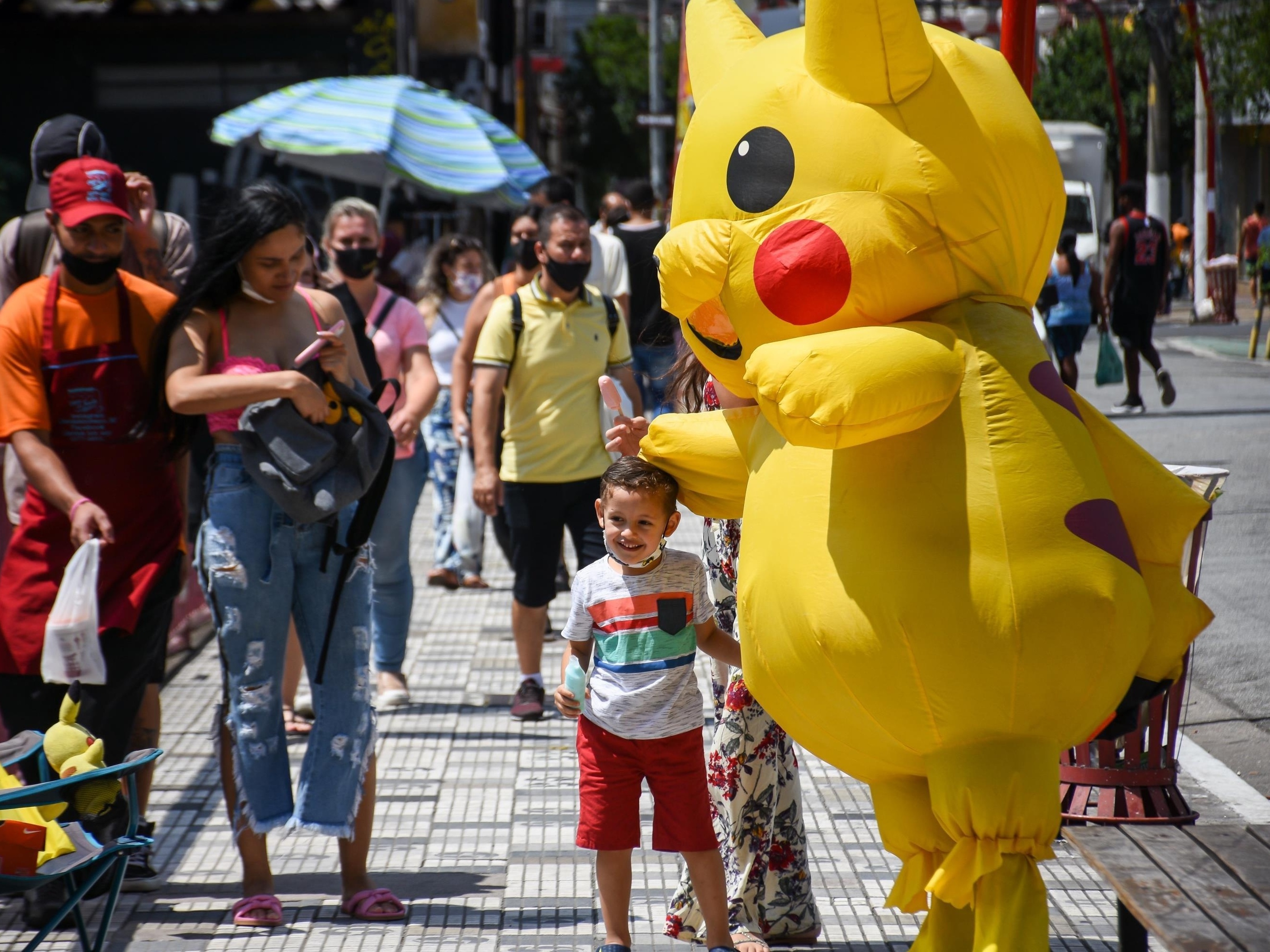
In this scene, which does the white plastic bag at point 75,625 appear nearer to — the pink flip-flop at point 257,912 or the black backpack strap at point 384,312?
the pink flip-flop at point 257,912

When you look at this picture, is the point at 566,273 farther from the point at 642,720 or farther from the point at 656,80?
the point at 656,80

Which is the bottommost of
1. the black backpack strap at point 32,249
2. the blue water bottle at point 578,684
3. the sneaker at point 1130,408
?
the sneaker at point 1130,408

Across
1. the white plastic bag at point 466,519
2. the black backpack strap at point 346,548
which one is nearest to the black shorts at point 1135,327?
the white plastic bag at point 466,519

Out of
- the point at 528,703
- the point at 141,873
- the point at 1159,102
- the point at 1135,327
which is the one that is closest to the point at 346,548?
the point at 141,873

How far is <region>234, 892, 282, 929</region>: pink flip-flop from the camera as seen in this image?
12.9ft

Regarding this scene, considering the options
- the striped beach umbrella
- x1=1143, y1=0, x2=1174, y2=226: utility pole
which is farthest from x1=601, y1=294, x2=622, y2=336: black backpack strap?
x1=1143, y1=0, x2=1174, y2=226: utility pole

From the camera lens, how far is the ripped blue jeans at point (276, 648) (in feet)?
12.7

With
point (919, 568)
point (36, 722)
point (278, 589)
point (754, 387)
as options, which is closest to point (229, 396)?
point (278, 589)

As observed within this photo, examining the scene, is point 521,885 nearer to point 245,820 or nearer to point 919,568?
point 245,820

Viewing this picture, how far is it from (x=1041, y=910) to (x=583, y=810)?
123cm

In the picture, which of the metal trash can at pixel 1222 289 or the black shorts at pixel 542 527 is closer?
the black shorts at pixel 542 527

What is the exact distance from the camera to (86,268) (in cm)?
405

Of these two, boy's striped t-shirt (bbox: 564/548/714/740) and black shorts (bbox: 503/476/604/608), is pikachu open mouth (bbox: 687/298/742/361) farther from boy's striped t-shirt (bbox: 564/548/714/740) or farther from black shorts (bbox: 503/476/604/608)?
black shorts (bbox: 503/476/604/608)

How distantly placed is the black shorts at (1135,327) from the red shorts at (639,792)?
1101 cm
